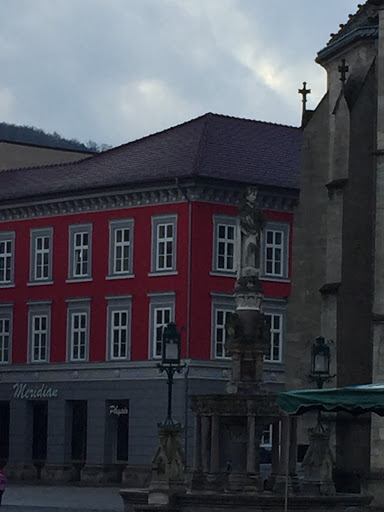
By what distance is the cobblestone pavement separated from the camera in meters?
55.0

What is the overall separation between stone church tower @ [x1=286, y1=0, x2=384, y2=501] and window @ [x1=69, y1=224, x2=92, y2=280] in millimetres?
19613

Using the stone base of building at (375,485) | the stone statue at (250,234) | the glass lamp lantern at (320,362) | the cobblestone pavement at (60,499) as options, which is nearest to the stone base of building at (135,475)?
the cobblestone pavement at (60,499)

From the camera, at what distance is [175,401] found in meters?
73.2

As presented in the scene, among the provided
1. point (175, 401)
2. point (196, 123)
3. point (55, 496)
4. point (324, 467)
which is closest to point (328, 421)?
point (324, 467)

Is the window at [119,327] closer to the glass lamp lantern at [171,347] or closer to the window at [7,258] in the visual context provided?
the window at [7,258]

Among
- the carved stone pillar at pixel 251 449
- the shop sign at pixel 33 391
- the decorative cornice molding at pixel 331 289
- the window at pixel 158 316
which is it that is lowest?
the shop sign at pixel 33 391

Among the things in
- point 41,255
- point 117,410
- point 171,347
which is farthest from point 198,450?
point 41,255

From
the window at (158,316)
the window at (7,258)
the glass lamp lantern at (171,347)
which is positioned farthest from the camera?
the window at (7,258)

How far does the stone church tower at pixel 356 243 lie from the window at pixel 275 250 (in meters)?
16.2

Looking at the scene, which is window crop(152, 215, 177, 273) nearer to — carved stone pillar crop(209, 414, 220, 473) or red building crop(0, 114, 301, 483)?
red building crop(0, 114, 301, 483)

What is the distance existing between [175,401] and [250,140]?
45.4ft

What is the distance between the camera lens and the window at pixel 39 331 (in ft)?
265

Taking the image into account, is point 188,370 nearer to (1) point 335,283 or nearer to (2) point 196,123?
(2) point 196,123

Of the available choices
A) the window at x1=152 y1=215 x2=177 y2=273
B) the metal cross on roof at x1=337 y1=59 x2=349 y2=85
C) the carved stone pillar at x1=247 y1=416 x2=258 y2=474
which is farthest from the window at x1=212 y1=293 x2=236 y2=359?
the carved stone pillar at x1=247 y1=416 x2=258 y2=474
